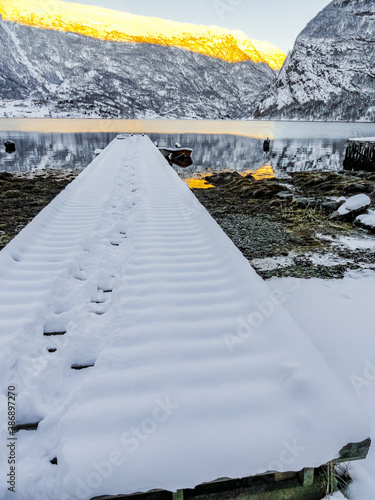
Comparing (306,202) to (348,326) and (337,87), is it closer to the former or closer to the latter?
(348,326)

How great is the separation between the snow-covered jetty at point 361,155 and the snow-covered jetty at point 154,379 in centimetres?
1803

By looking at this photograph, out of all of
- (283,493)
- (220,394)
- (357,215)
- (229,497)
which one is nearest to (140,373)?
(220,394)

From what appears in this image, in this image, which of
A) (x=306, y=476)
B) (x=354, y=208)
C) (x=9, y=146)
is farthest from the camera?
(x=9, y=146)

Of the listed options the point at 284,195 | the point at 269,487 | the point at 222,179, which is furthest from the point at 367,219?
the point at 222,179

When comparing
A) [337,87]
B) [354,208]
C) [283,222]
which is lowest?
[283,222]

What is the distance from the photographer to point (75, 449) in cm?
166

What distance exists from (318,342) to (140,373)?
87.4 inches

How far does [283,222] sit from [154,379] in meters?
7.20

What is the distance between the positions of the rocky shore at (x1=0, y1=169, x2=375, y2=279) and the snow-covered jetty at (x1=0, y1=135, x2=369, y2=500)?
7.18 ft

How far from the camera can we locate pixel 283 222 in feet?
28.0

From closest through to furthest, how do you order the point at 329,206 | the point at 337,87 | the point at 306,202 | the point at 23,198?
the point at 329,206 < the point at 306,202 < the point at 23,198 < the point at 337,87

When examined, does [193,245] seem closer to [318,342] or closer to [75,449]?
[318,342]

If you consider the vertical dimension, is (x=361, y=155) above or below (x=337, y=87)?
below

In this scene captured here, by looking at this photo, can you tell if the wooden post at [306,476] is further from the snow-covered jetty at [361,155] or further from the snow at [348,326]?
the snow-covered jetty at [361,155]
